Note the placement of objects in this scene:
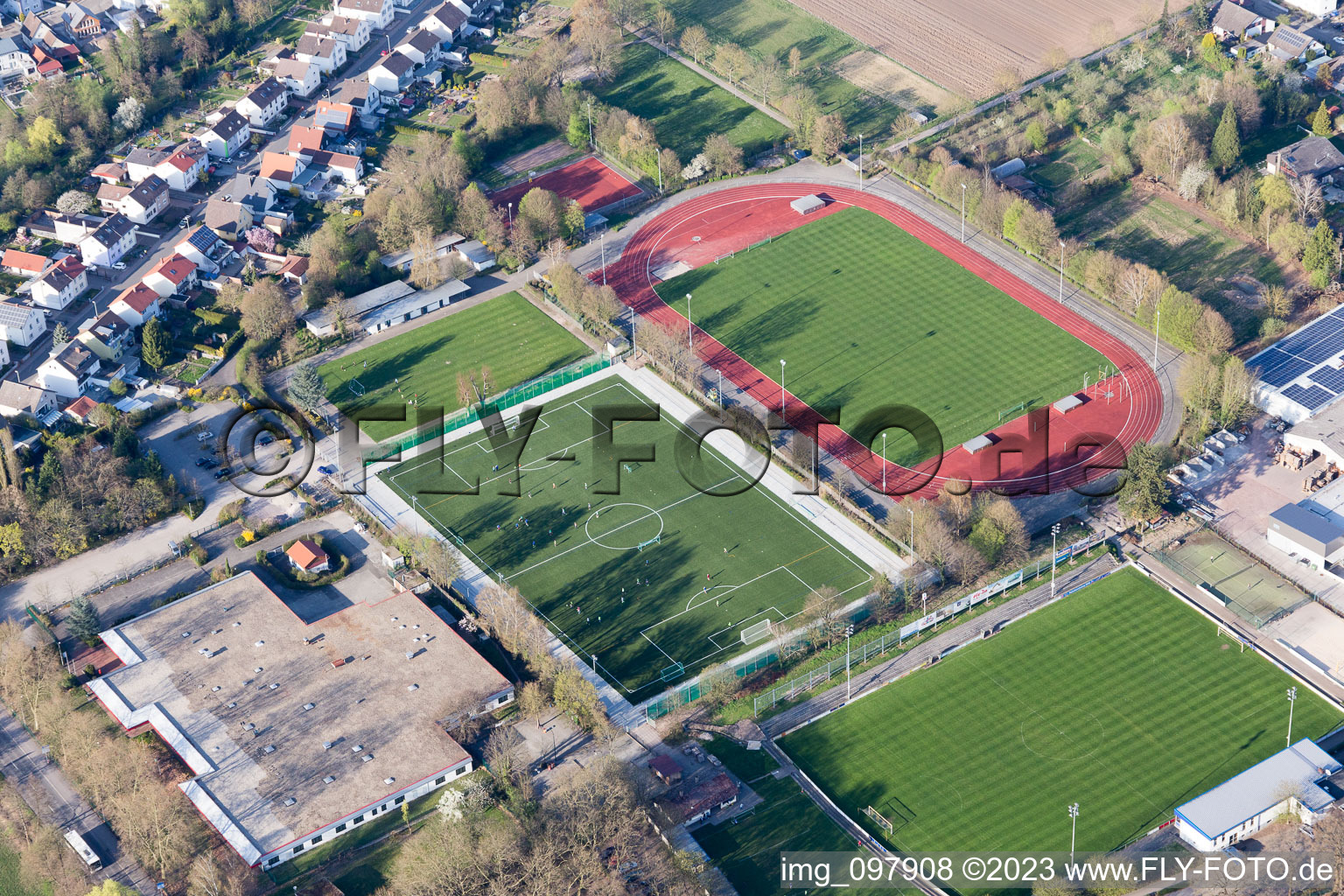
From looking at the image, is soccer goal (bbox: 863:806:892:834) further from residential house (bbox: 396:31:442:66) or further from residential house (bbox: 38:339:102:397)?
residential house (bbox: 396:31:442:66)

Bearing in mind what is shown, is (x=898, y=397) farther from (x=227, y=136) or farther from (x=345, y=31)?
(x=345, y=31)

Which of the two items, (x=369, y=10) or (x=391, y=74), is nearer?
(x=391, y=74)

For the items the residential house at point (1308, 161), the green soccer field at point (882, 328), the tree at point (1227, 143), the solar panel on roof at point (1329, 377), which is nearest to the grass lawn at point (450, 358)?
the green soccer field at point (882, 328)

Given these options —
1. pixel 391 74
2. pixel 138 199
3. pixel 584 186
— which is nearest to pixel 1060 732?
pixel 584 186

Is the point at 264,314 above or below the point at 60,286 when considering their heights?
above

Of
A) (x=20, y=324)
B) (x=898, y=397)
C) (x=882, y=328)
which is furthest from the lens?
(x=882, y=328)
